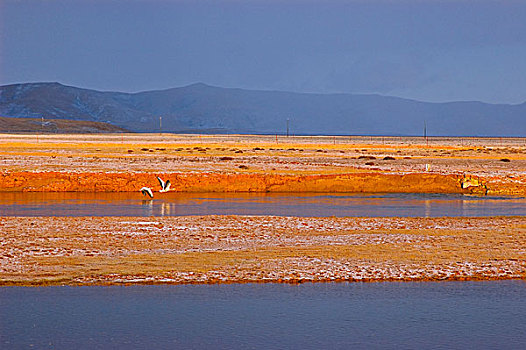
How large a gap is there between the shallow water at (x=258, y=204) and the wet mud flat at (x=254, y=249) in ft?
7.47

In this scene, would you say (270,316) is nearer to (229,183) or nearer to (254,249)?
(254,249)

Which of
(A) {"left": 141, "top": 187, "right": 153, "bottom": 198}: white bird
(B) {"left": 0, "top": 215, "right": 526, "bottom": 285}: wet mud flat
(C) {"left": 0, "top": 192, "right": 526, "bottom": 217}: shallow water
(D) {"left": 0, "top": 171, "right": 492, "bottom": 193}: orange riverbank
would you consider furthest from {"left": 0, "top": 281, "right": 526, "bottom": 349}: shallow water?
(D) {"left": 0, "top": 171, "right": 492, "bottom": 193}: orange riverbank

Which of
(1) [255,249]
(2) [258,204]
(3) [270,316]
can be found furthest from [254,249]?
(2) [258,204]

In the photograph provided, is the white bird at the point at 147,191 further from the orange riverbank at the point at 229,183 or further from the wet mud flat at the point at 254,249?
the wet mud flat at the point at 254,249

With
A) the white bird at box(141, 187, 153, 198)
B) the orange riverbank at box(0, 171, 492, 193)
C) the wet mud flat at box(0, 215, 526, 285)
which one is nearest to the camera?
the wet mud flat at box(0, 215, 526, 285)

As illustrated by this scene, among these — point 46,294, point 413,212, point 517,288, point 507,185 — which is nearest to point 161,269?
point 46,294

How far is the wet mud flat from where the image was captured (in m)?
11.8

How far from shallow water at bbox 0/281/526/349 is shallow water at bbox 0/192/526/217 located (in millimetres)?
8925

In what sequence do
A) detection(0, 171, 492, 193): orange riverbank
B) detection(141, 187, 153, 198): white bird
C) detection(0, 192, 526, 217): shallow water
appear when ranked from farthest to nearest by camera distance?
detection(0, 171, 492, 193): orange riverbank → detection(141, 187, 153, 198): white bird → detection(0, 192, 526, 217): shallow water

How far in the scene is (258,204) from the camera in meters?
23.2

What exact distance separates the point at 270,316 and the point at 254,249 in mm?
4203

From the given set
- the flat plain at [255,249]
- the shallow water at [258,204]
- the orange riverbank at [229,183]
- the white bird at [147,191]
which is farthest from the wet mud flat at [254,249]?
the orange riverbank at [229,183]

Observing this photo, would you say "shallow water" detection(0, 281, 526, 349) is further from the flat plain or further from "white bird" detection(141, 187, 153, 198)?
"white bird" detection(141, 187, 153, 198)

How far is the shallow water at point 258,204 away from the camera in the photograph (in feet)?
67.3
